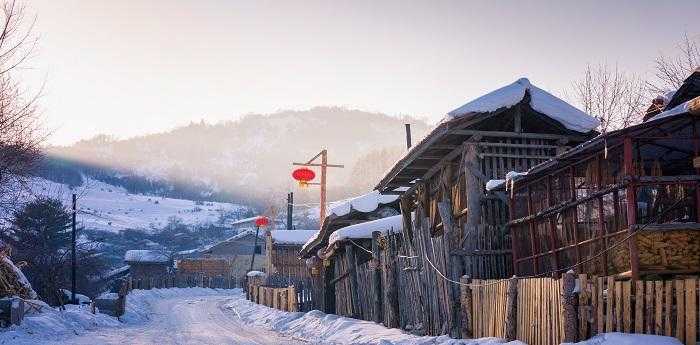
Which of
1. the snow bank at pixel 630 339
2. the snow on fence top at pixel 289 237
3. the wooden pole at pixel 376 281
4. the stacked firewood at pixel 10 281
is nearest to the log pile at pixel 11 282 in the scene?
the stacked firewood at pixel 10 281

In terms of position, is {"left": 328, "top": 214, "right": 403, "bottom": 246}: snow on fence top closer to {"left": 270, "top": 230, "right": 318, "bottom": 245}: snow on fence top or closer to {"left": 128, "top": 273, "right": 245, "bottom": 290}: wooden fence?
{"left": 270, "top": 230, "right": 318, "bottom": 245}: snow on fence top

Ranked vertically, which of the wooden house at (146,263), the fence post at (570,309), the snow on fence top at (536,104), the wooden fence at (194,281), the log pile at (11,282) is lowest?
the wooden fence at (194,281)

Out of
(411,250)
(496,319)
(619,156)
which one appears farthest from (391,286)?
(619,156)

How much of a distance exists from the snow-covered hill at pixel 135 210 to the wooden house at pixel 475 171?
10059cm

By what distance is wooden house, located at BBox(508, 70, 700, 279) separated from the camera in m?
9.74

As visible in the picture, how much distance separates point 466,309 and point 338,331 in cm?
554

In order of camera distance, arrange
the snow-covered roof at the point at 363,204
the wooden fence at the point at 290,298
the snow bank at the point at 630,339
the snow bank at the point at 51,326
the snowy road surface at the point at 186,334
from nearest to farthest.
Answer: the snow bank at the point at 630,339 → the snow bank at the point at 51,326 → the snowy road surface at the point at 186,334 → the snow-covered roof at the point at 363,204 → the wooden fence at the point at 290,298

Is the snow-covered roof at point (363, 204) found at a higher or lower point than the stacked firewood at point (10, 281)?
higher

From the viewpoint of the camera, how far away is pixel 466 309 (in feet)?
42.6

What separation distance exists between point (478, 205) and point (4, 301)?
12.3 metres

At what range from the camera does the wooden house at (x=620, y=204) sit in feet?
32.0

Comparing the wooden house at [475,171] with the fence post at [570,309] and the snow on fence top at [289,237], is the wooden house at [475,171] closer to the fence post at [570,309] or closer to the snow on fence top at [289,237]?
the fence post at [570,309]

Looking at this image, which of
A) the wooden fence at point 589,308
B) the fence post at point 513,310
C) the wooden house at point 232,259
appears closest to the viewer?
the wooden fence at point 589,308

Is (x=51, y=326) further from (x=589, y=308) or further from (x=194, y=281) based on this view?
(x=194, y=281)
